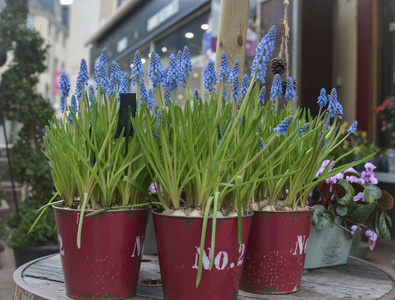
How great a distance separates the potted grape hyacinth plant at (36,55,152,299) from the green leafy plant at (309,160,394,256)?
→ 557 millimetres

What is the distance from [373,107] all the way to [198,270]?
380 centimetres

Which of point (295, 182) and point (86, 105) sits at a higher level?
point (86, 105)

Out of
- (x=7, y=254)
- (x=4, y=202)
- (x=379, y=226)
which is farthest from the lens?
(x=4, y=202)

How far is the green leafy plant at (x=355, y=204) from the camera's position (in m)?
1.28

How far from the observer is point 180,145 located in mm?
860

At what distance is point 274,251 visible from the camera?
96cm

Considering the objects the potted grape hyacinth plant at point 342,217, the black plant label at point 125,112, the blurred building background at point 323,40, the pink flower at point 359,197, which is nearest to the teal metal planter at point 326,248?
the potted grape hyacinth plant at point 342,217

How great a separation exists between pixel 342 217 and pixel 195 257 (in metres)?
0.64

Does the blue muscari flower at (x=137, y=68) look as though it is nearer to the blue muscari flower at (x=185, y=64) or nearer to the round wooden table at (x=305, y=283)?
the blue muscari flower at (x=185, y=64)

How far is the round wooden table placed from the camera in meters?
0.95

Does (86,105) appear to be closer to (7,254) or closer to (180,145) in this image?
(180,145)

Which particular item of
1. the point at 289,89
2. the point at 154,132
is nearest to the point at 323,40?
the point at 289,89

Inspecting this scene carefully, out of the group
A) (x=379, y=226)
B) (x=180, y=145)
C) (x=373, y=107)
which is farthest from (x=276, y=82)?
(x=373, y=107)

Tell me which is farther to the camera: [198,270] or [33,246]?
[33,246]
